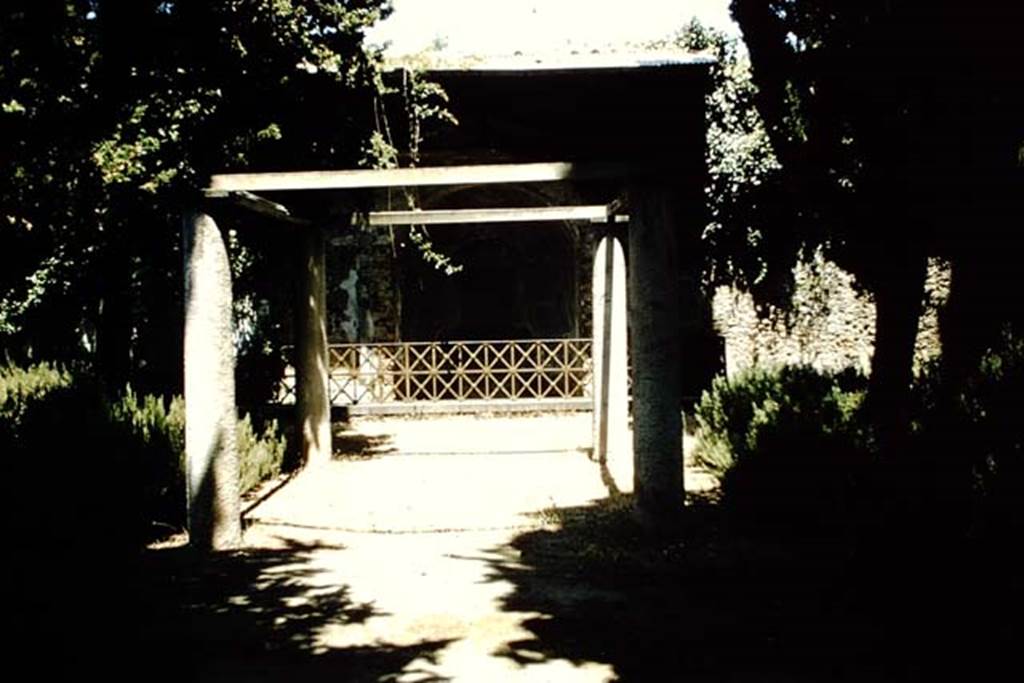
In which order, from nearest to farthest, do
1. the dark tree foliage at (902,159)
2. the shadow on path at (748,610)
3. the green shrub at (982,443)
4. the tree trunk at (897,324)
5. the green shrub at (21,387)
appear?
the green shrub at (982,443)
the shadow on path at (748,610)
the dark tree foliage at (902,159)
the tree trunk at (897,324)
the green shrub at (21,387)

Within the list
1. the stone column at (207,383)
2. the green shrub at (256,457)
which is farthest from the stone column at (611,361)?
the stone column at (207,383)

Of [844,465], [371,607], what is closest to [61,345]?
[371,607]

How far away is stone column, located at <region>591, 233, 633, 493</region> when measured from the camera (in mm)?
9648

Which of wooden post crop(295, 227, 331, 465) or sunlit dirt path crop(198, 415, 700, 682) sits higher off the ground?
wooden post crop(295, 227, 331, 465)

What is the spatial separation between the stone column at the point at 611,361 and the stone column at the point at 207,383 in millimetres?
4600

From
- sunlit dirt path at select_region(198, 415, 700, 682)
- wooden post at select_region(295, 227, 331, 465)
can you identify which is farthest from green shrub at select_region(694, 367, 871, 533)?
wooden post at select_region(295, 227, 331, 465)

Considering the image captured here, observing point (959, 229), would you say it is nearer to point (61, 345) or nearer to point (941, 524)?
point (941, 524)

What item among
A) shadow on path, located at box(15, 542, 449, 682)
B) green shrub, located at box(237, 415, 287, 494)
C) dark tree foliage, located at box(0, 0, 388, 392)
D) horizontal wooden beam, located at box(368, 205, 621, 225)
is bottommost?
shadow on path, located at box(15, 542, 449, 682)

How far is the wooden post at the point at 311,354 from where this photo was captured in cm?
1001

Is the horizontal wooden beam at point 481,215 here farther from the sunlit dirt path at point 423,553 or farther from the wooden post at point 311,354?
the sunlit dirt path at point 423,553

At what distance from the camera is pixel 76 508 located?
598cm

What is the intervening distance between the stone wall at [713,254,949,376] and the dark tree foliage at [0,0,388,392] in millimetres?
9092

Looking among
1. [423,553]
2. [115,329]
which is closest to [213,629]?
[423,553]

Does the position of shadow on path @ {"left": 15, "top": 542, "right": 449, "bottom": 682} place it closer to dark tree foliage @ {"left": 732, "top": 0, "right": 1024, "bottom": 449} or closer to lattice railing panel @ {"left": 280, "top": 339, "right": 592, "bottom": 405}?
dark tree foliage @ {"left": 732, "top": 0, "right": 1024, "bottom": 449}
